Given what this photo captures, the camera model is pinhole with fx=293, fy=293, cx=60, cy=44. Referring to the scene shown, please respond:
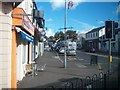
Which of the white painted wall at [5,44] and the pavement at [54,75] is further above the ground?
the white painted wall at [5,44]

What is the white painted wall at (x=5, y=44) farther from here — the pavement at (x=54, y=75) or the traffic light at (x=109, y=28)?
the traffic light at (x=109, y=28)

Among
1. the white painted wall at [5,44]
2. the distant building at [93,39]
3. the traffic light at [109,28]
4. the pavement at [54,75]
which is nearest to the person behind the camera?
the white painted wall at [5,44]

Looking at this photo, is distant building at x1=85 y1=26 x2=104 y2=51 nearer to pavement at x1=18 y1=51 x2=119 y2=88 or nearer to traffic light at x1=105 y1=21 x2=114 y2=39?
pavement at x1=18 y1=51 x2=119 y2=88

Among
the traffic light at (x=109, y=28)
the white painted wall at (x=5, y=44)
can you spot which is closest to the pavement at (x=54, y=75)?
the white painted wall at (x=5, y=44)

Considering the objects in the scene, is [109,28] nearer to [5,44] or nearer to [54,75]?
[54,75]

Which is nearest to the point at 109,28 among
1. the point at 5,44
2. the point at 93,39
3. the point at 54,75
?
the point at 54,75

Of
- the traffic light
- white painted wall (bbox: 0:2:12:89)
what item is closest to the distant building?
the traffic light

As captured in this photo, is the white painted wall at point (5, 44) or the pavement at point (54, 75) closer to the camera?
the white painted wall at point (5, 44)

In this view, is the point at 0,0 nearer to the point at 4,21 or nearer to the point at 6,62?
the point at 4,21

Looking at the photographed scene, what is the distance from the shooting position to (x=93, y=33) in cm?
10631

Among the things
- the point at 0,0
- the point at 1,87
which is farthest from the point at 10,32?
the point at 1,87

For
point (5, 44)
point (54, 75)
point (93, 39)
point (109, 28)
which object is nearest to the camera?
point (5, 44)

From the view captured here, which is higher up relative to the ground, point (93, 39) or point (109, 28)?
point (93, 39)

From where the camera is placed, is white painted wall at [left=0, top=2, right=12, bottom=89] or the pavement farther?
the pavement
